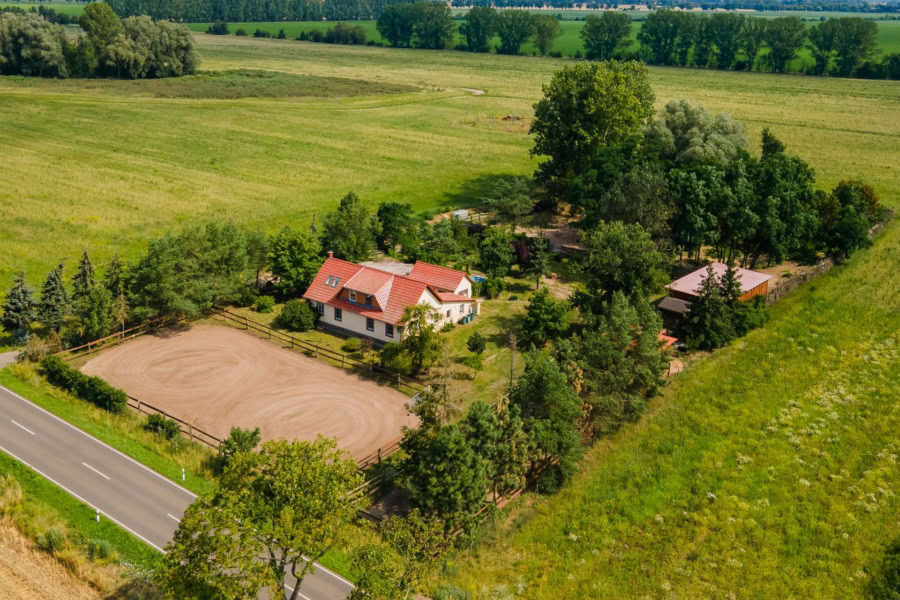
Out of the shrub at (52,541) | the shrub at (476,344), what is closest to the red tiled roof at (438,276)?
the shrub at (476,344)

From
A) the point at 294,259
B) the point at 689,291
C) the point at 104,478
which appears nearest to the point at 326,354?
the point at 294,259

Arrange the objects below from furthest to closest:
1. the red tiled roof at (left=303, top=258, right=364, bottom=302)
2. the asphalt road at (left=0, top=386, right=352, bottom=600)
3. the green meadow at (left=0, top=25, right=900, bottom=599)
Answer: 1. the red tiled roof at (left=303, top=258, right=364, bottom=302)
2. the asphalt road at (left=0, top=386, right=352, bottom=600)
3. the green meadow at (left=0, top=25, right=900, bottom=599)

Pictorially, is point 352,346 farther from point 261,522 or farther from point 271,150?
point 271,150

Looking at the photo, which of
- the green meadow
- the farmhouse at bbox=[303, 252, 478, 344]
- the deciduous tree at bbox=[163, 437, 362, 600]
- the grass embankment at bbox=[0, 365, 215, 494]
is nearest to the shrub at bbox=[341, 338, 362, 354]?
the farmhouse at bbox=[303, 252, 478, 344]

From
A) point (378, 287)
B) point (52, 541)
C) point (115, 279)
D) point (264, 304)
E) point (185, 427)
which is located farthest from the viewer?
point (264, 304)

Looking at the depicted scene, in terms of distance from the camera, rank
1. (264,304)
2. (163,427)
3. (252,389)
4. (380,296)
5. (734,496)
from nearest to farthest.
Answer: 1. (734,496)
2. (163,427)
3. (252,389)
4. (380,296)
5. (264,304)

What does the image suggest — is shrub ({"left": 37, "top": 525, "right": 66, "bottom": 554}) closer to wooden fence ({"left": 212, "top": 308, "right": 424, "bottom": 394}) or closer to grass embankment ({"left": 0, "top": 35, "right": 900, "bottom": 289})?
wooden fence ({"left": 212, "top": 308, "right": 424, "bottom": 394})
